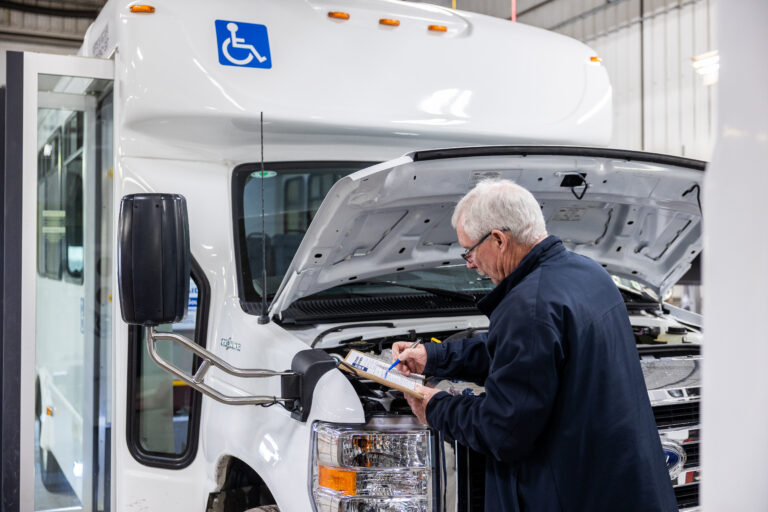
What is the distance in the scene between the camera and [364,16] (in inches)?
132

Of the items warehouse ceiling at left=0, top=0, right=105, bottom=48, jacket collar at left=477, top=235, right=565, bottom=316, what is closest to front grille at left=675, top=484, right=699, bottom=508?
jacket collar at left=477, top=235, right=565, bottom=316

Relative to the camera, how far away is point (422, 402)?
2076 mm

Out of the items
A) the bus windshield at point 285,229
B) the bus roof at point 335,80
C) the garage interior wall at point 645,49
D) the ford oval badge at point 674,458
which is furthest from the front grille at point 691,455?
the garage interior wall at point 645,49

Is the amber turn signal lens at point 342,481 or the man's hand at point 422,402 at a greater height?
the man's hand at point 422,402

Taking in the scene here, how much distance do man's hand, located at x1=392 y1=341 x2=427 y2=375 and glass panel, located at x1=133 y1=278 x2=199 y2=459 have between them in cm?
94

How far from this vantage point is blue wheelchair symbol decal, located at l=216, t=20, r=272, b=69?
303cm

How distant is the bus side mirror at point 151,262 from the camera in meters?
2.23

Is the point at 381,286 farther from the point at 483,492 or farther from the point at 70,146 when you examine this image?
the point at 70,146

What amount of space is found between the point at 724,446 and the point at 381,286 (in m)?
2.56

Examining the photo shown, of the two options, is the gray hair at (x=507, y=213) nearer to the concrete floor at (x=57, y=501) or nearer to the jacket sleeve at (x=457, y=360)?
the jacket sleeve at (x=457, y=360)

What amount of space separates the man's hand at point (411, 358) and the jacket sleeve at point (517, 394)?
494mm

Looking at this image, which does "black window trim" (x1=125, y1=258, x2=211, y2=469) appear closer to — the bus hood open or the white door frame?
the white door frame

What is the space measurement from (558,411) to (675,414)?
0.69 meters

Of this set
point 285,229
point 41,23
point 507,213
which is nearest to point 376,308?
point 285,229
